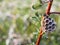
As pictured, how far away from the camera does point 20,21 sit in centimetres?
290

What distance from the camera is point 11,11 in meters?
3.00

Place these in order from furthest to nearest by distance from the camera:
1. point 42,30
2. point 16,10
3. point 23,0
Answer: point 23,0
point 16,10
point 42,30

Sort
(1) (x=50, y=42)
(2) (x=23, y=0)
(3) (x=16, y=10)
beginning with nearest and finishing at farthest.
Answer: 1. (1) (x=50, y=42)
2. (3) (x=16, y=10)
3. (2) (x=23, y=0)

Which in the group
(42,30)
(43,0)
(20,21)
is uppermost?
(43,0)

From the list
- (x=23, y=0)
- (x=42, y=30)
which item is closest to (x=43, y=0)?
(x=42, y=30)

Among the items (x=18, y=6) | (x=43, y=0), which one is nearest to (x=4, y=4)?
(x=18, y=6)

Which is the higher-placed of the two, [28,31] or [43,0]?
[43,0]

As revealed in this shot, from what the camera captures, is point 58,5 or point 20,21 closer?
point 20,21

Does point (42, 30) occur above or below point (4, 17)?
above

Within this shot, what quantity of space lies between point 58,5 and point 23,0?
1.68ft

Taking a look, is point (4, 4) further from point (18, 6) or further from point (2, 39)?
point (2, 39)

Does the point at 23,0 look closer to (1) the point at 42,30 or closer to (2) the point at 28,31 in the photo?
(2) the point at 28,31

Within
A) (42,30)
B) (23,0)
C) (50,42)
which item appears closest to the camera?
(42,30)

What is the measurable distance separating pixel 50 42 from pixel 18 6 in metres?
0.67
